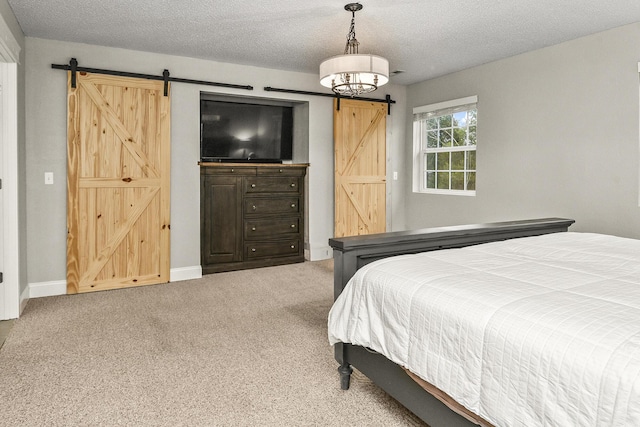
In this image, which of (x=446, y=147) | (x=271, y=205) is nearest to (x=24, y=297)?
(x=271, y=205)

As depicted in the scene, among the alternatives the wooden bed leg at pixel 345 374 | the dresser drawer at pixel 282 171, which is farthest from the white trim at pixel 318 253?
the wooden bed leg at pixel 345 374

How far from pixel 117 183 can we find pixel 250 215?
1520 mm

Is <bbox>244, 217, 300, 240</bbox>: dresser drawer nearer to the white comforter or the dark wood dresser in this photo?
the dark wood dresser

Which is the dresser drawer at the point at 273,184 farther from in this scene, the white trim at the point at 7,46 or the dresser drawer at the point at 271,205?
the white trim at the point at 7,46

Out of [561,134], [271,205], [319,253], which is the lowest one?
[319,253]

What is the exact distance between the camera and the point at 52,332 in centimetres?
307

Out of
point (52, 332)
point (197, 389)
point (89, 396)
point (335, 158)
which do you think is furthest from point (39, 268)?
point (335, 158)

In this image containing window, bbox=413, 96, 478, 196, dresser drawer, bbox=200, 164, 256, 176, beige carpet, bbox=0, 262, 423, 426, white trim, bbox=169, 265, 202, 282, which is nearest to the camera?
beige carpet, bbox=0, 262, 423, 426

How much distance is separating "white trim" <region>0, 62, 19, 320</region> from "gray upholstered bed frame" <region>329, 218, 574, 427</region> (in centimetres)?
275

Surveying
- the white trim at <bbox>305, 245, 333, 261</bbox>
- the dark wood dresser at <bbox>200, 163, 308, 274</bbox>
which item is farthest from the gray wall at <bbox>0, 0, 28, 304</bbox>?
the white trim at <bbox>305, 245, 333, 261</bbox>

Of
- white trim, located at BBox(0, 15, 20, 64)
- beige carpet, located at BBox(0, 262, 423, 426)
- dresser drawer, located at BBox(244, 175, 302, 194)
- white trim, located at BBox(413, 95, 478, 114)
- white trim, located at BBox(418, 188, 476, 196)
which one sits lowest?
beige carpet, located at BBox(0, 262, 423, 426)

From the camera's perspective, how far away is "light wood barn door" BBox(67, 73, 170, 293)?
4164 mm

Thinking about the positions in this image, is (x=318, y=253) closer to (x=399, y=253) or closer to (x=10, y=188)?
(x=399, y=253)

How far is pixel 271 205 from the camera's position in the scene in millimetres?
5277
